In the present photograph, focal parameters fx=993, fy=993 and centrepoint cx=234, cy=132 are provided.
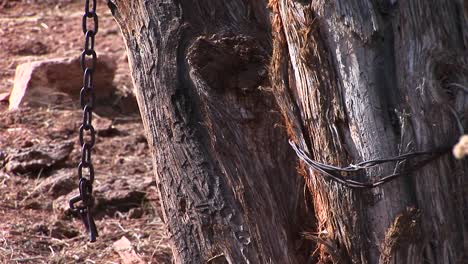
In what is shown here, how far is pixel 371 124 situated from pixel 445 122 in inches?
9.4

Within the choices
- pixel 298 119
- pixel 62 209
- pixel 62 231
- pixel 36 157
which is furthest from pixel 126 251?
pixel 298 119

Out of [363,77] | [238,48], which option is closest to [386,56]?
[363,77]

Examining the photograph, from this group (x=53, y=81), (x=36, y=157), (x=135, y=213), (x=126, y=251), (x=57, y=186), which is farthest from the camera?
(x=53, y=81)

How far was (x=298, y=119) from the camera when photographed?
3.53m

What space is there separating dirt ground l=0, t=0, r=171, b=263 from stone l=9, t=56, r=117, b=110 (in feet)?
0.36

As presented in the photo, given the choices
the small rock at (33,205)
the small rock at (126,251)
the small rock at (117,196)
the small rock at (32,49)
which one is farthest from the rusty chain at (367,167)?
the small rock at (32,49)

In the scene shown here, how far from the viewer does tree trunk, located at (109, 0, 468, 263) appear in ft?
10.6

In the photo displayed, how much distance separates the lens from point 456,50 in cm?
323

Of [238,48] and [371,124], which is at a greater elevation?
[238,48]

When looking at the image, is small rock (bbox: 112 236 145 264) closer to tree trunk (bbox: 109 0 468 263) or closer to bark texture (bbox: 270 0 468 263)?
tree trunk (bbox: 109 0 468 263)

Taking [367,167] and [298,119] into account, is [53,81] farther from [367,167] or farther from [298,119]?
[367,167]

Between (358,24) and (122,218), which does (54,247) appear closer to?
(122,218)

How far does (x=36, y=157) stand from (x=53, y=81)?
51.0 inches

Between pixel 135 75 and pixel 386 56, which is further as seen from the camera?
pixel 135 75
